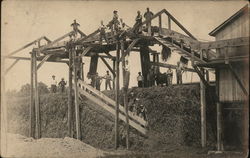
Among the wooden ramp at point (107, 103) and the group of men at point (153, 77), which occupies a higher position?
the group of men at point (153, 77)

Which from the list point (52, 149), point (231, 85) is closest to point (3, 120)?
point (52, 149)

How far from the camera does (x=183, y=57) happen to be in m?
22.9

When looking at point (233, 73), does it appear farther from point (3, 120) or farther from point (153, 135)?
point (3, 120)

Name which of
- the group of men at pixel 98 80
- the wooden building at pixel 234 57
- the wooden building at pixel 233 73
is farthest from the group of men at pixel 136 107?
the group of men at pixel 98 80

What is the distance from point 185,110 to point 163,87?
6.38ft

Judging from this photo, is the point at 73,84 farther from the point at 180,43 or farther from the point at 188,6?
the point at 188,6

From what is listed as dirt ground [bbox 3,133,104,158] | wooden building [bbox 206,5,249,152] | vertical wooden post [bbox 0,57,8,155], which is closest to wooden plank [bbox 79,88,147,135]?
dirt ground [bbox 3,133,104,158]

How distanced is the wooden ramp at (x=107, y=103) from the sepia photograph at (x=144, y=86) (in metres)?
0.06

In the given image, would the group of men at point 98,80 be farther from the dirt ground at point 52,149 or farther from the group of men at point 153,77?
the dirt ground at point 52,149

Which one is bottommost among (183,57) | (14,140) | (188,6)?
(14,140)

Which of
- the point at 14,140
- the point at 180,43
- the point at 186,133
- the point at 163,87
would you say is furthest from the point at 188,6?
the point at 14,140

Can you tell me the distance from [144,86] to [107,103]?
Answer: 255cm

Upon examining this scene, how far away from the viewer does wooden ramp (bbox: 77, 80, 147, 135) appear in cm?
2250

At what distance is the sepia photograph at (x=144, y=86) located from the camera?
63.3 feet
